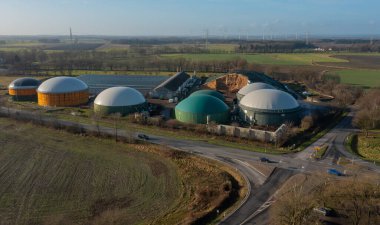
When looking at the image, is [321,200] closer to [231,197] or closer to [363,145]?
[231,197]

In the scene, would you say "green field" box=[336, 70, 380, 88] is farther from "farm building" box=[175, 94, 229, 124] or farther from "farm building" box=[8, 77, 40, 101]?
"farm building" box=[8, 77, 40, 101]

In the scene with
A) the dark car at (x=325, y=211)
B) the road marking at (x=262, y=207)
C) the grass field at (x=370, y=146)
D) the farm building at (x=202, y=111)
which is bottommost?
the road marking at (x=262, y=207)

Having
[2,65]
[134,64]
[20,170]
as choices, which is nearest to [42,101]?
[20,170]

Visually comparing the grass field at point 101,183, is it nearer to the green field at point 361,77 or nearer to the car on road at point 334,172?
the car on road at point 334,172

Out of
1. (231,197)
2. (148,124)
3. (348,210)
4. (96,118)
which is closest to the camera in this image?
(348,210)

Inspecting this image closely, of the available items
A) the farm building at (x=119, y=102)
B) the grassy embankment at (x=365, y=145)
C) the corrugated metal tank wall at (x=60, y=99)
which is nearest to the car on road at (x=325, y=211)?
the grassy embankment at (x=365, y=145)

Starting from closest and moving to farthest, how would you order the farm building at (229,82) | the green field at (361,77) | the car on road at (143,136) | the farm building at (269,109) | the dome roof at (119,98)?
the car on road at (143,136) → the farm building at (269,109) → the dome roof at (119,98) → the farm building at (229,82) → the green field at (361,77)

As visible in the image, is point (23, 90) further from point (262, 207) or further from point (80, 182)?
point (262, 207)
